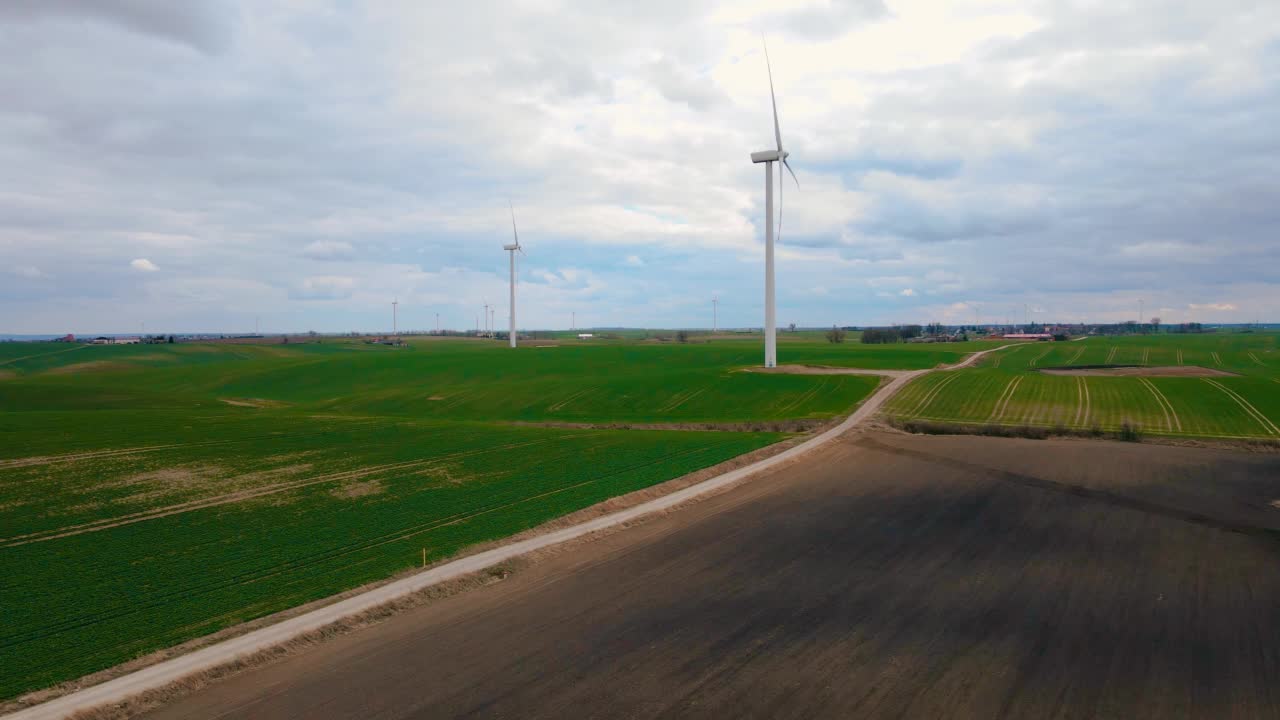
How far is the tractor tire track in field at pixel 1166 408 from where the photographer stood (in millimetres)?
54062

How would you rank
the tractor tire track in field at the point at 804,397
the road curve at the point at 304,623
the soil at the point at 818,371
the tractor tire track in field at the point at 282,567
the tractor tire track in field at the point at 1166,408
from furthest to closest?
the soil at the point at 818,371 → the tractor tire track in field at the point at 804,397 → the tractor tire track in field at the point at 1166,408 → the tractor tire track in field at the point at 282,567 → the road curve at the point at 304,623

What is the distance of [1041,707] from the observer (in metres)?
14.0

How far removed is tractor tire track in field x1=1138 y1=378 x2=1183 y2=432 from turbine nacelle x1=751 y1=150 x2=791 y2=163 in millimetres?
46246

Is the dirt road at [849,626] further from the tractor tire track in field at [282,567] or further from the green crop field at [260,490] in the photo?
the tractor tire track in field at [282,567]

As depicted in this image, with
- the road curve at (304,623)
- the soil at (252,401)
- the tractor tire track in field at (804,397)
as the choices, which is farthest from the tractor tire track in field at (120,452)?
the tractor tire track in field at (804,397)

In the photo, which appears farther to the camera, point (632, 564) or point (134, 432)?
point (134, 432)

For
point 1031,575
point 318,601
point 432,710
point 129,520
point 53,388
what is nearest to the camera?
point 432,710

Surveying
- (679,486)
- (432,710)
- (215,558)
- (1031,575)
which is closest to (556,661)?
(432,710)

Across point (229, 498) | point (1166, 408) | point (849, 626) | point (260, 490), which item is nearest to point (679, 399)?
point (1166, 408)

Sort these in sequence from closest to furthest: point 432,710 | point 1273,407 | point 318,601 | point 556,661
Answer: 1. point 432,710
2. point 556,661
3. point 318,601
4. point 1273,407

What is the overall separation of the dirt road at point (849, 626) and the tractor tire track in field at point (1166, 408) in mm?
27765

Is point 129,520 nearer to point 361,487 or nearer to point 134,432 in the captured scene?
point 361,487

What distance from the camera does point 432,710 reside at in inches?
549

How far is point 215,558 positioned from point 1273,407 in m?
80.2
